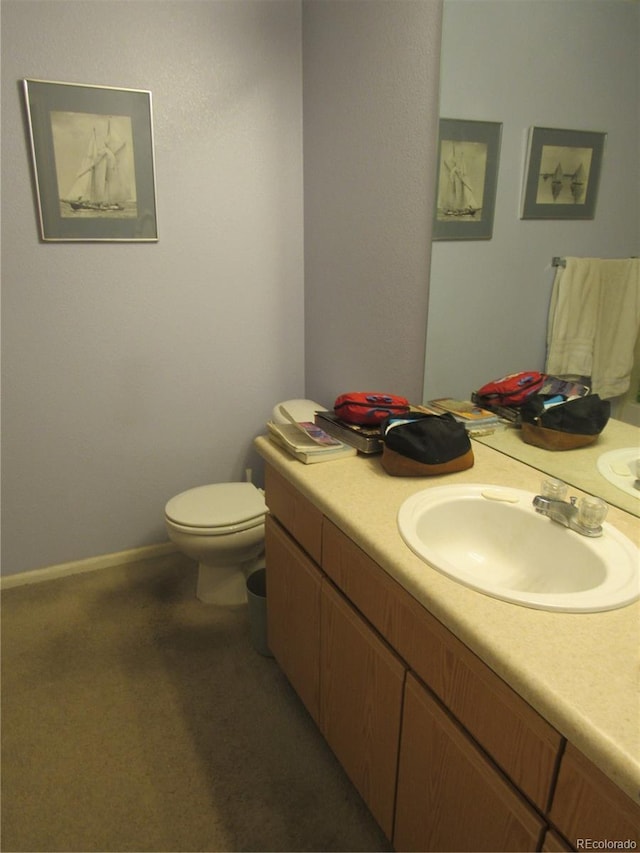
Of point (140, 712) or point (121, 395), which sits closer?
point (140, 712)

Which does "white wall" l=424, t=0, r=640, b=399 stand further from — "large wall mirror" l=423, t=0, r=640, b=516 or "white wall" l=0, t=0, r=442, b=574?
"white wall" l=0, t=0, r=442, b=574

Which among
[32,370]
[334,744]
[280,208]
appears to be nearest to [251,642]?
[334,744]

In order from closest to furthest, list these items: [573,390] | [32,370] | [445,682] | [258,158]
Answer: [445,682] → [573,390] → [32,370] → [258,158]

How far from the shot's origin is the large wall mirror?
3.83ft

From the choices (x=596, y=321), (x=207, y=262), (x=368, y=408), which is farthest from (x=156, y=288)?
(x=596, y=321)

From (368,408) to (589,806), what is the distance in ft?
3.49

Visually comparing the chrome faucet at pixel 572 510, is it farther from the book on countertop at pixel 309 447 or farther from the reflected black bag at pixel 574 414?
the book on countertop at pixel 309 447

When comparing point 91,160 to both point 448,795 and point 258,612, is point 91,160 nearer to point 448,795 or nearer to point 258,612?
point 258,612

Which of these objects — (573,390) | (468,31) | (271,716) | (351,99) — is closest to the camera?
(573,390)

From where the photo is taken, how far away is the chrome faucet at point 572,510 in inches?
43.3

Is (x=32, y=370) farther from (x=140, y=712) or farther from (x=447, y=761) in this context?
(x=447, y=761)

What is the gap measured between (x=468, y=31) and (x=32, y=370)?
189cm

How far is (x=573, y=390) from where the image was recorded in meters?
1.39

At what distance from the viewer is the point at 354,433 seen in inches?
62.2
